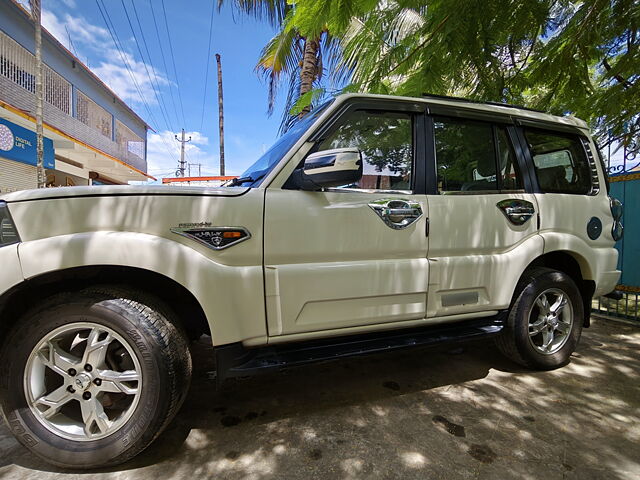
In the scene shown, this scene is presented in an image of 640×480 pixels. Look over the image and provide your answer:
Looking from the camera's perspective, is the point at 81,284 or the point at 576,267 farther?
the point at 576,267

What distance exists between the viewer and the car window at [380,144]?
2.29 meters

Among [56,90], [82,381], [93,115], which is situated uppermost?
[93,115]

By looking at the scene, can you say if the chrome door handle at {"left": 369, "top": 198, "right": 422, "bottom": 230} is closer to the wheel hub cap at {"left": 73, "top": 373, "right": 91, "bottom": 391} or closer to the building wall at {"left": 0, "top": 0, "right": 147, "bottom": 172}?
the wheel hub cap at {"left": 73, "top": 373, "right": 91, "bottom": 391}

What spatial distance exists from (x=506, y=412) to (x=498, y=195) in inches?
60.7

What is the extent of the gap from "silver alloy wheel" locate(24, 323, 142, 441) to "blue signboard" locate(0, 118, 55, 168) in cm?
1093

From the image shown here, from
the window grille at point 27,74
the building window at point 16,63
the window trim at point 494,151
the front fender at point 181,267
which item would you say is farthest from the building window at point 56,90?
the window trim at point 494,151

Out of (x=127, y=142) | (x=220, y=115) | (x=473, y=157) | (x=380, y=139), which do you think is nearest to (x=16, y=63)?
(x=220, y=115)

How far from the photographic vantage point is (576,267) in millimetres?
3047

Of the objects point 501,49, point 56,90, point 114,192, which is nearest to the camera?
point 114,192

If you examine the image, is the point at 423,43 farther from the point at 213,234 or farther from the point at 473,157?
the point at 213,234

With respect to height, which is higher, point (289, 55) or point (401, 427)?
point (289, 55)

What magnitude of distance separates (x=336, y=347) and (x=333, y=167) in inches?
44.4

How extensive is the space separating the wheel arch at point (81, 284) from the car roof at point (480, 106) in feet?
5.31

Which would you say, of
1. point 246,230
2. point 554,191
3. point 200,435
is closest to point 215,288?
point 246,230
